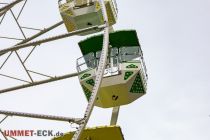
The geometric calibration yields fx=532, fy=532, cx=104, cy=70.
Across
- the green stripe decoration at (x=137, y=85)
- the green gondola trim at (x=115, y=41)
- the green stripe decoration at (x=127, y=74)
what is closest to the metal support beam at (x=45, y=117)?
the green stripe decoration at (x=127, y=74)

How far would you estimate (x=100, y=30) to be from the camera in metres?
14.8

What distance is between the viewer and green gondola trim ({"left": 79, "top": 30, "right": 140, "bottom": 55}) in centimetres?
2138

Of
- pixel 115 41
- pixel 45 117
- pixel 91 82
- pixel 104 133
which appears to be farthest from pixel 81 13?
pixel 45 117

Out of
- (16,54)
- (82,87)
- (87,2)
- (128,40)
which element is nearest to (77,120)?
(16,54)

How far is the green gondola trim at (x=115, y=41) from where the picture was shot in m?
21.4

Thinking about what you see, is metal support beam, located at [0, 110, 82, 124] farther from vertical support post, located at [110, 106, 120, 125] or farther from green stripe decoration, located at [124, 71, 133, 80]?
vertical support post, located at [110, 106, 120, 125]

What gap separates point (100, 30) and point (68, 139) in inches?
189

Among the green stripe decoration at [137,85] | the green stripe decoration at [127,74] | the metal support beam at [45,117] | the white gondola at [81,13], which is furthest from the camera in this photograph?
the white gondola at [81,13]

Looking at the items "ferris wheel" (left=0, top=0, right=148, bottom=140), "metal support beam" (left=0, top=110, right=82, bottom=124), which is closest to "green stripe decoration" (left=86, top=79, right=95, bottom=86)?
"ferris wheel" (left=0, top=0, right=148, bottom=140)

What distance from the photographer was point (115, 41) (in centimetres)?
2145

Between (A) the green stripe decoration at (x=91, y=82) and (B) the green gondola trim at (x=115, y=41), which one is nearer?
(A) the green stripe decoration at (x=91, y=82)

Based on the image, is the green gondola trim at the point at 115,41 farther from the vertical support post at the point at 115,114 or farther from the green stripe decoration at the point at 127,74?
the vertical support post at the point at 115,114

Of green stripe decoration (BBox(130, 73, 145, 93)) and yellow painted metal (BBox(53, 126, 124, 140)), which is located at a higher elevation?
yellow painted metal (BBox(53, 126, 124, 140))

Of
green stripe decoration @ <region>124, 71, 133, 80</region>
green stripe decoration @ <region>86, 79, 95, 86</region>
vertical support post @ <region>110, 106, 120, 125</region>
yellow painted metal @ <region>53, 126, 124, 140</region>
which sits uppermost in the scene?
green stripe decoration @ <region>124, 71, 133, 80</region>
